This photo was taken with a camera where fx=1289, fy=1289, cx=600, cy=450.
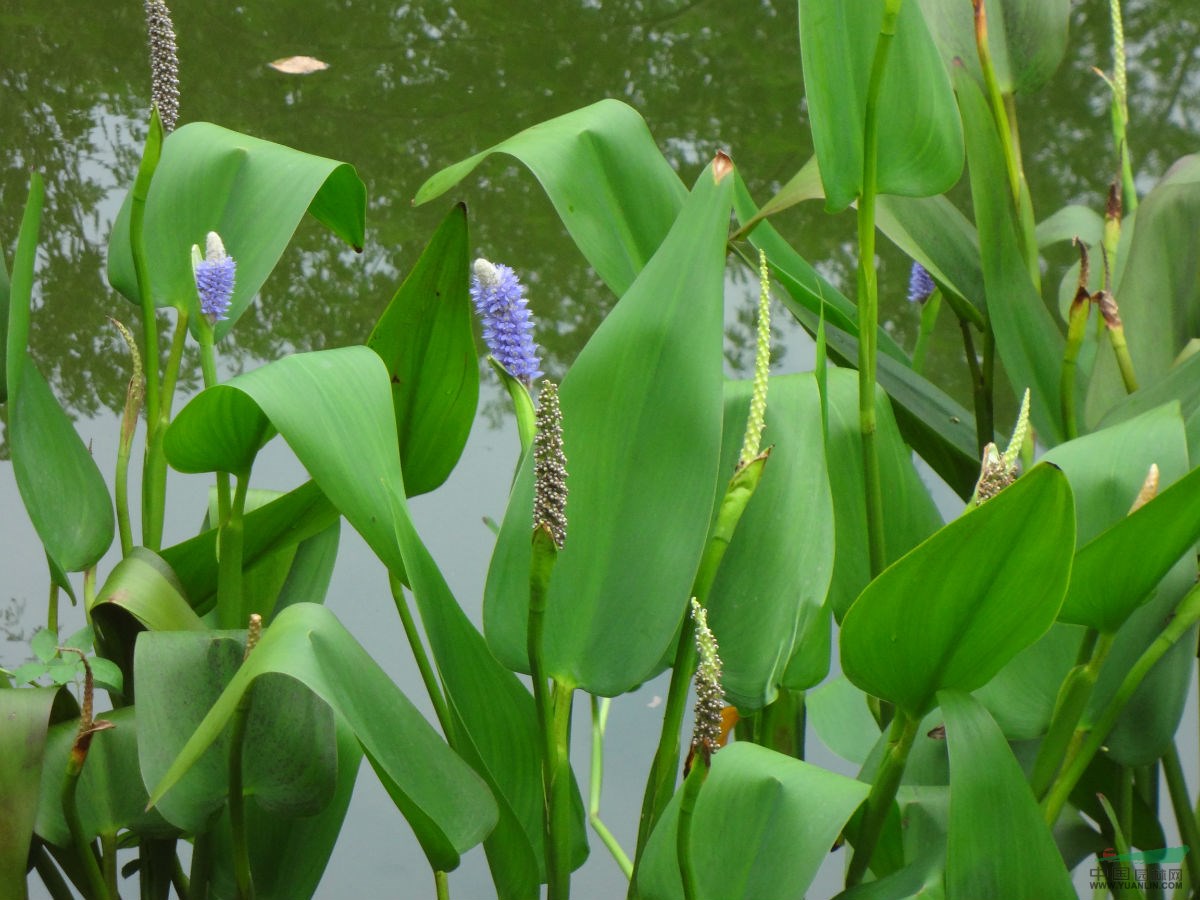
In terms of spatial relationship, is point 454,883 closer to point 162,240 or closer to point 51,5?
point 162,240

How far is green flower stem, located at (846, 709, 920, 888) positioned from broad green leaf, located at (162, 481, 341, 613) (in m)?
0.39

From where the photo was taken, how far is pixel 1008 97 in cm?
108

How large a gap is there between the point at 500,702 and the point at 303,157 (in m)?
0.41

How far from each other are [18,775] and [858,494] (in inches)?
21.3

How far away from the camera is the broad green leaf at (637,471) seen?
2.15 ft

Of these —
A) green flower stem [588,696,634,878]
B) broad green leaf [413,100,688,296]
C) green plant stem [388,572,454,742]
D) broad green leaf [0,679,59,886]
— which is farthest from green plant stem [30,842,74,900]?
broad green leaf [413,100,688,296]

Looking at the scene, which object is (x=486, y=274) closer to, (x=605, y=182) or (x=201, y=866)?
(x=605, y=182)

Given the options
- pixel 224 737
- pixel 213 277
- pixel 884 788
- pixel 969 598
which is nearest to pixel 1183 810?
pixel 884 788

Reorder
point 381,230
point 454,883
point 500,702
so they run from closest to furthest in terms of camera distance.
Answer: point 500,702, point 454,883, point 381,230

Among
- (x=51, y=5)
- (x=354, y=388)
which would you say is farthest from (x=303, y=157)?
(x=51, y=5)

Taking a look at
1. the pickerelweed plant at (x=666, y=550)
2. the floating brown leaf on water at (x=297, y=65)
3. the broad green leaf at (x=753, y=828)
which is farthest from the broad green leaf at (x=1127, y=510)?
the floating brown leaf on water at (x=297, y=65)

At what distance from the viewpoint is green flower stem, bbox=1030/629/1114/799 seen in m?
0.71

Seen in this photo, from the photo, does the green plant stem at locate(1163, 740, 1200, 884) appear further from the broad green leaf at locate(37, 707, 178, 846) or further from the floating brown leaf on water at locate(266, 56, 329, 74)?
the floating brown leaf on water at locate(266, 56, 329, 74)

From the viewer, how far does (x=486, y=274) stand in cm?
64
